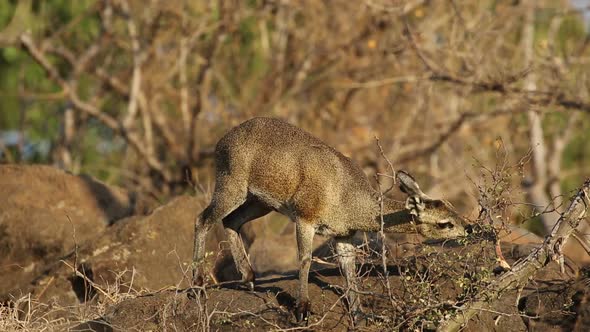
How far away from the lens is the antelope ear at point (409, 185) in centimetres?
780

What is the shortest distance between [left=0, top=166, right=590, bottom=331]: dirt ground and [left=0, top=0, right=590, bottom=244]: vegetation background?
17.2ft

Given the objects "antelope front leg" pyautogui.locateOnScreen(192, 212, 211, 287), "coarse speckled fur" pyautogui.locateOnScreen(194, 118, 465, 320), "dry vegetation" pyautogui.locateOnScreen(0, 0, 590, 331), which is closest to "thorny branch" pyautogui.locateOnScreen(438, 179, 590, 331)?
"dry vegetation" pyautogui.locateOnScreen(0, 0, 590, 331)

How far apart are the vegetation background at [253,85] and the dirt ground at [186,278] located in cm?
523

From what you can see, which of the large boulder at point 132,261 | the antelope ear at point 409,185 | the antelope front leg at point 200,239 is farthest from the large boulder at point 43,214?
the antelope ear at point 409,185

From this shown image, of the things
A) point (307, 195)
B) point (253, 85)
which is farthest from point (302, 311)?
point (253, 85)

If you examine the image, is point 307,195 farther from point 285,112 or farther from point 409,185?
point 285,112

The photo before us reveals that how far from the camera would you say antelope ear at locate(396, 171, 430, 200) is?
7.80 meters

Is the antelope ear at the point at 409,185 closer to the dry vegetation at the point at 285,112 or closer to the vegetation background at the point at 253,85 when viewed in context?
the dry vegetation at the point at 285,112

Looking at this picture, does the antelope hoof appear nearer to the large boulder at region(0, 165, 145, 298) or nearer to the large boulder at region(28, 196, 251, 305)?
the large boulder at region(28, 196, 251, 305)

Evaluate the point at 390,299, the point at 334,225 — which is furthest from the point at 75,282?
the point at 390,299

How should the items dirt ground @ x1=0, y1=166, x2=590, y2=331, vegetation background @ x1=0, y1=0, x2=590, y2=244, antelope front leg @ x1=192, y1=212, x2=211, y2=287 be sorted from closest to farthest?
dirt ground @ x1=0, y1=166, x2=590, y2=331, antelope front leg @ x1=192, y1=212, x2=211, y2=287, vegetation background @ x1=0, y1=0, x2=590, y2=244

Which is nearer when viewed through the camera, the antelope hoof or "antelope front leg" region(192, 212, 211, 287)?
the antelope hoof

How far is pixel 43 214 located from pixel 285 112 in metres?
8.64

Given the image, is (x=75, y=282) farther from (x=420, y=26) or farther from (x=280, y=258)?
(x=420, y=26)
